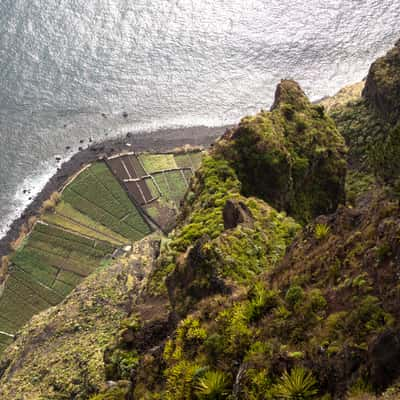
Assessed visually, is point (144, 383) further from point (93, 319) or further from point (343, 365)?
point (93, 319)

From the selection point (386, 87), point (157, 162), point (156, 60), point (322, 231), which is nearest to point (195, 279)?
point (322, 231)

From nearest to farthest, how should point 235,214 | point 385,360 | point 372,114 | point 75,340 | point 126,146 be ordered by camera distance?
point 385,360 < point 235,214 < point 75,340 < point 372,114 < point 126,146

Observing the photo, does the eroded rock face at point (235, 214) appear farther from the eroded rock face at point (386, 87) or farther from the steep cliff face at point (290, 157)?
the eroded rock face at point (386, 87)

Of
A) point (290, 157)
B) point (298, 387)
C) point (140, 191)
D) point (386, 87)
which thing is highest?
point (140, 191)

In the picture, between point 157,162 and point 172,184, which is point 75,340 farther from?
point 157,162

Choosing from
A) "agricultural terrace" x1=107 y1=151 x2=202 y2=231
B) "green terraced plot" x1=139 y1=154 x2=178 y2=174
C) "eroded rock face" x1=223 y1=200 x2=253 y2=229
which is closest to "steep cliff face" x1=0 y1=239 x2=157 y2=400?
"eroded rock face" x1=223 y1=200 x2=253 y2=229

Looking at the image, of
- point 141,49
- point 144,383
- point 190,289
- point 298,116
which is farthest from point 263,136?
point 141,49
